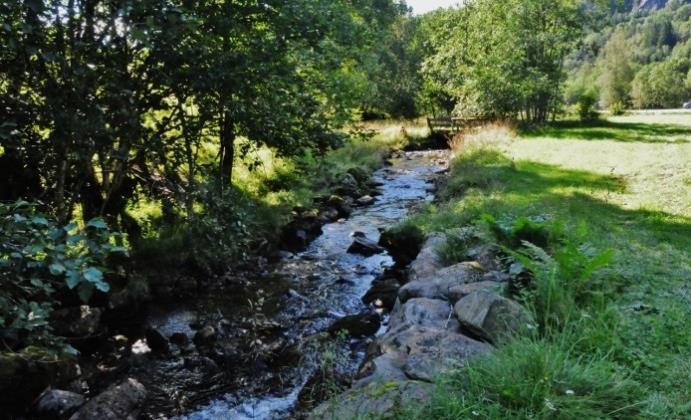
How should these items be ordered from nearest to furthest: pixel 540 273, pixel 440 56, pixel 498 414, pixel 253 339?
pixel 498 414 → pixel 540 273 → pixel 253 339 → pixel 440 56

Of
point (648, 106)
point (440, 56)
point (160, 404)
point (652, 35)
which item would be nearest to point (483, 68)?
point (440, 56)

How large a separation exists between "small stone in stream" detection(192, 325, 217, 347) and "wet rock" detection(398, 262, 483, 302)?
2503 millimetres

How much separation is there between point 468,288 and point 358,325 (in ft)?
7.18

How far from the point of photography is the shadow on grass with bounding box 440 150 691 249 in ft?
23.7

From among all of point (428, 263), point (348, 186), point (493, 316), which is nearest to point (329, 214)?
point (348, 186)

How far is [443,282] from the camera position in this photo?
18.5 ft

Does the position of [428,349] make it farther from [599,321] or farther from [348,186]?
[348,186]

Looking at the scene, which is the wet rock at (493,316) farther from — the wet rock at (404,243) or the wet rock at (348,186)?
the wet rock at (348,186)

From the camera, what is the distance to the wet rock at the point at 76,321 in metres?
6.02

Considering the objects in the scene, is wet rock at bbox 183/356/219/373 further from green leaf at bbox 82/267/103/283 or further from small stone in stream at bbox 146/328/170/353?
green leaf at bbox 82/267/103/283

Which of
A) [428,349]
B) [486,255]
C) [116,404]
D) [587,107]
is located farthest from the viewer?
[587,107]

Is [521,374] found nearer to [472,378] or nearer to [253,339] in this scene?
[472,378]

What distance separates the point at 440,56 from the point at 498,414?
26062 millimetres

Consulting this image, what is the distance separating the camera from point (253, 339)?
645 centimetres
